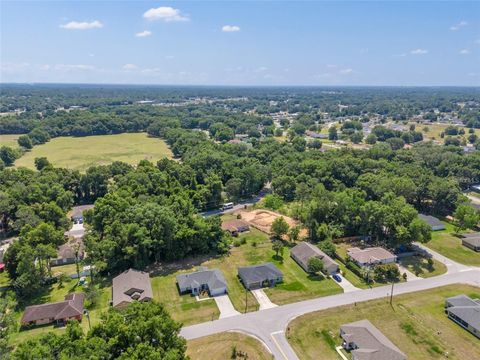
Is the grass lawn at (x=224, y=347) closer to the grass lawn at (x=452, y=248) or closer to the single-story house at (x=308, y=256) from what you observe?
the single-story house at (x=308, y=256)

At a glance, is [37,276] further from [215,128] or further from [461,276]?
[215,128]

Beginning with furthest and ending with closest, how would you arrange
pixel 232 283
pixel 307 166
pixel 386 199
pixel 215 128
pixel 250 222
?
pixel 215 128 → pixel 307 166 → pixel 250 222 → pixel 386 199 → pixel 232 283

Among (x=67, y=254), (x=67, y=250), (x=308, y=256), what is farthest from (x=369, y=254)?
(x=67, y=250)

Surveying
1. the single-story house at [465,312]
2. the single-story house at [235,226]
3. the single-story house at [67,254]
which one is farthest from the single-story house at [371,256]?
the single-story house at [67,254]

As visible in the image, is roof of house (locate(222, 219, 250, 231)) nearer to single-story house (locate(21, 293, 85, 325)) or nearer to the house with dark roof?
single-story house (locate(21, 293, 85, 325))

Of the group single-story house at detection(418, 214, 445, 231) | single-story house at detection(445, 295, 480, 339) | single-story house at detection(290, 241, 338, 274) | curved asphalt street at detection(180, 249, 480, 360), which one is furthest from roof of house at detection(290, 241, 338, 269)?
single-story house at detection(418, 214, 445, 231)

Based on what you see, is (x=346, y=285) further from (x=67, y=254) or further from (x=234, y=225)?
(x=67, y=254)

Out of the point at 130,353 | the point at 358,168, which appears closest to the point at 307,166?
the point at 358,168
